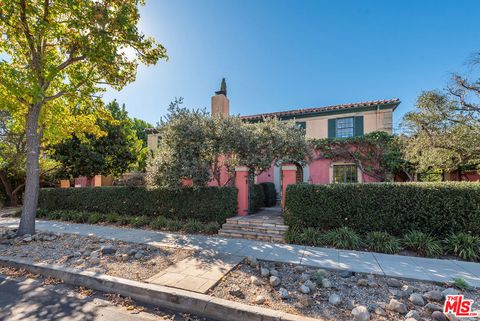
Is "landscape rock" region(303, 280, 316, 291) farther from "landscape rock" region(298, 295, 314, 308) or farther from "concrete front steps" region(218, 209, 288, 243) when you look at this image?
"concrete front steps" region(218, 209, 288, 243)

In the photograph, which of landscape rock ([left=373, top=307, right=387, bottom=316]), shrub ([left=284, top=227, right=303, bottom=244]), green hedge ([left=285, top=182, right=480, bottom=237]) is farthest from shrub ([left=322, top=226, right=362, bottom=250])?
landscape rock ([left=373, top=307, right=387, bottom=316])

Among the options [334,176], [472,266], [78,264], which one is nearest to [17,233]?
[78,264]

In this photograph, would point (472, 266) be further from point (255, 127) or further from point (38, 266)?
point (38, 266)

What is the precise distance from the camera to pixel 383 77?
33.5 feet

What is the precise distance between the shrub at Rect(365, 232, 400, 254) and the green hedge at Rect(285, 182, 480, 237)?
32cm

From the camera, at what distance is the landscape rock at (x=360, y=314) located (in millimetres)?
2879

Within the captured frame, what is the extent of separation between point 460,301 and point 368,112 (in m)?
11.9

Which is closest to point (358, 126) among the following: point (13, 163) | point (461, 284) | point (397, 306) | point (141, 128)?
point (461, 284)

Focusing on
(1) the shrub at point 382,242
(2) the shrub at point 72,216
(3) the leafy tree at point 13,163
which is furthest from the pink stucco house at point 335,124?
(3) the leafy tree at point 13,163

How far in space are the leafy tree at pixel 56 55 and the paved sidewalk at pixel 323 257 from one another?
3928mm

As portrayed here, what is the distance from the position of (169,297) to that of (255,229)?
13.2 feet

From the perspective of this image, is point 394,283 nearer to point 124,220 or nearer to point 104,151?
point 124,220

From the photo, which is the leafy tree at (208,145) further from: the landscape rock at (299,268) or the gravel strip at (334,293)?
the gravel strip at (334,293)

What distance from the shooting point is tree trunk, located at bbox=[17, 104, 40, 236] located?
22.2ft
